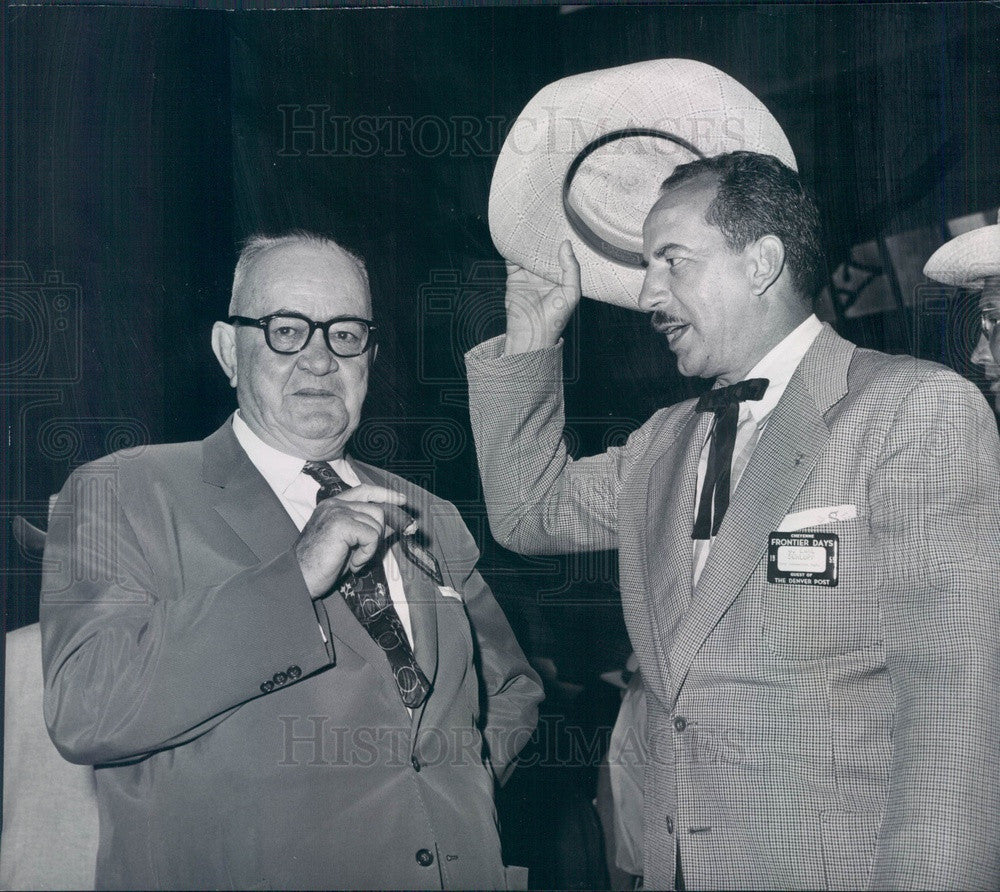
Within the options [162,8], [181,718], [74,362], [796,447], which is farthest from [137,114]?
[796,447]

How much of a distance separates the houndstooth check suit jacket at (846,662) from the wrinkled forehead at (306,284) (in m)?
0.96

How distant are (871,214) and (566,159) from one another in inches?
32.2

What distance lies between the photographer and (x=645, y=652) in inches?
93.7

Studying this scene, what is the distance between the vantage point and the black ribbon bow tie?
7.67 ft

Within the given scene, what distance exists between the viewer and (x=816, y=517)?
215 cm

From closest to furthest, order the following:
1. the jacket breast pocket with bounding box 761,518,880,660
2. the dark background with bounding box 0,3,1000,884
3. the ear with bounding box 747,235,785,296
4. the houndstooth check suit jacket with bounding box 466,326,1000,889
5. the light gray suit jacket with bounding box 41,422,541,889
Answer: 1. the houndstooth check suit jacket with bounding box 466,326,1000,889
2. the jacket breast pocket with bounding box 761,518,880,660
3. the light gray suit jacket with bounding box 41,422,541,889
4. the ear with bounding box 747,235,785,296
5. the dark background with bounding box 0,3,1000,884

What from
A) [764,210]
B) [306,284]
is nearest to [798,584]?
[764,210]

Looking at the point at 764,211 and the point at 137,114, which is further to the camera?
the point at 137,114

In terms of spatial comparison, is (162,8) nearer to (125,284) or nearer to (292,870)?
(125,284)

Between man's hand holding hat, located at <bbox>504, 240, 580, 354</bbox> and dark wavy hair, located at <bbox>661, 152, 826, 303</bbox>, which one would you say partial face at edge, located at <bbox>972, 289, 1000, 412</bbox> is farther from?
man's hand holding hat, located at <bbox>504, 240, 580, 354</bbox>

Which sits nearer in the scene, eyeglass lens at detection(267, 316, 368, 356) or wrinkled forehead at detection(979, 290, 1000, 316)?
eyeglass lens at detection(267, 316, 368, 356)

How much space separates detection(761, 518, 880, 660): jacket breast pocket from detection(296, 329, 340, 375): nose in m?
1.15

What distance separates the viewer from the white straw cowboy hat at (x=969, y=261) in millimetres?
2719

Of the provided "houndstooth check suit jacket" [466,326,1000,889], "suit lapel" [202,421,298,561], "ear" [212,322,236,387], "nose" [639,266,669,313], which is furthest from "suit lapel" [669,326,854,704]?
"ear" [212,322,236,387]
